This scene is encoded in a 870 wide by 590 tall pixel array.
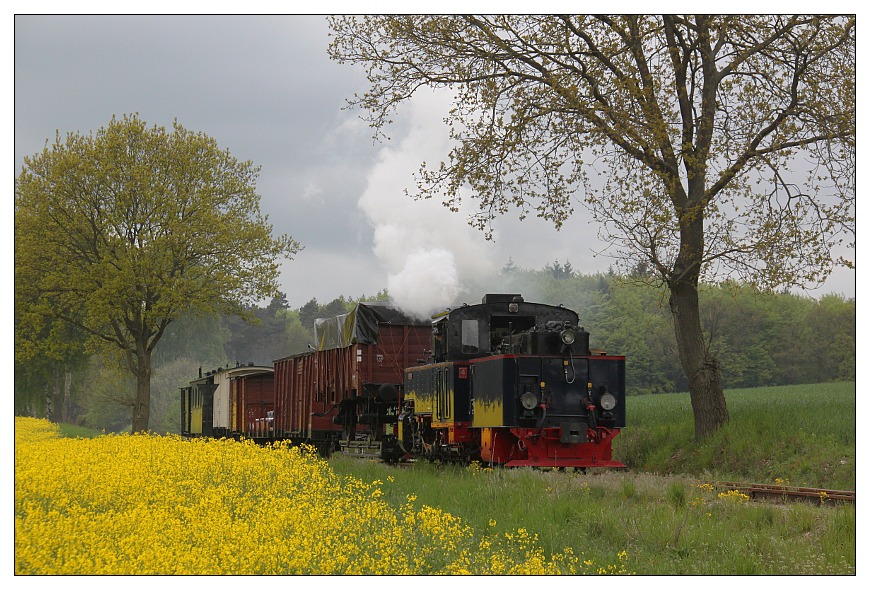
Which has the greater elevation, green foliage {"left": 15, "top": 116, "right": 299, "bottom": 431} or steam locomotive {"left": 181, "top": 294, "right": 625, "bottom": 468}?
green foliage {"left": 15, "top": 116, "right": 299, "bottom": 431}

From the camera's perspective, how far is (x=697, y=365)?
21641mm

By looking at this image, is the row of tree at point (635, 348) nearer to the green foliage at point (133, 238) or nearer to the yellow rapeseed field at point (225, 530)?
the green foliage at point (133, 238)

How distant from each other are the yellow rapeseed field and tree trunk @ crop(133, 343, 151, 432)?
18807mm

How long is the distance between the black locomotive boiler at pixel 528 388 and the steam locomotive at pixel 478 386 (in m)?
0.02

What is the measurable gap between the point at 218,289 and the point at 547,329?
1860cm

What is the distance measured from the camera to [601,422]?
1675 cm

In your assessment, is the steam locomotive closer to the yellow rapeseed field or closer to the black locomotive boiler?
the black locomotive boiler

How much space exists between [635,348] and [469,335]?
124ft

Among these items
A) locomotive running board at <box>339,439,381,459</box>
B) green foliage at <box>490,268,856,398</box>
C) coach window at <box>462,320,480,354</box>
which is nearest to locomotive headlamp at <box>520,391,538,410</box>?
coach window at <box>462,320,480,354</box>

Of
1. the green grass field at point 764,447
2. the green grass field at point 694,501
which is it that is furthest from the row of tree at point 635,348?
the green grass field at point 694,501

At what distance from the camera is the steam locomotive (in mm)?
16531

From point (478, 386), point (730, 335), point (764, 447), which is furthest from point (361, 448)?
point (730, 335)

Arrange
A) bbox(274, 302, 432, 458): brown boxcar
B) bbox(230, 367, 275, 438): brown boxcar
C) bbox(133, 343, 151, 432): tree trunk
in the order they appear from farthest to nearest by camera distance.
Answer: bbox(230, 367, 275, 438): brown boxcar → bbox(133, 343, 151, 432): tree trunk → bbox(274, 302, 432, 458): brown boxcar

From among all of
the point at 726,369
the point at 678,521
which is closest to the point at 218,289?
the point at 678,521
